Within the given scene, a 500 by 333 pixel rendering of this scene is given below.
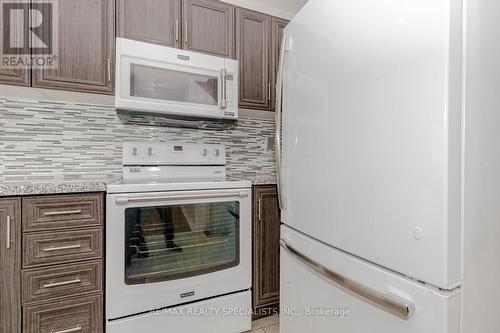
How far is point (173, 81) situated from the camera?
1.64m

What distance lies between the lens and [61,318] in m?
1.22

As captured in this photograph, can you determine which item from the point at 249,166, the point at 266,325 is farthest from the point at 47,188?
the point at 266,325

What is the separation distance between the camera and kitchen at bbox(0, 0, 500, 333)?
689 mm

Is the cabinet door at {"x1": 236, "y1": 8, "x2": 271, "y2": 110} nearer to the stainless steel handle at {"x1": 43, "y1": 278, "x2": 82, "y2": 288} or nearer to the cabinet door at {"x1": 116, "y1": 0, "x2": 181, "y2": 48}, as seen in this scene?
the cabinet door at {"x1": 116, "y1": 0, "x2": 181, "y2": 48}

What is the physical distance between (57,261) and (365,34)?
1.57 metres

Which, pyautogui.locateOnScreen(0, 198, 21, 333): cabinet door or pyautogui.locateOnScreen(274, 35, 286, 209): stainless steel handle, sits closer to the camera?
pyautogui.locateOnScreen(0, 198, 21, 333): cabinet door

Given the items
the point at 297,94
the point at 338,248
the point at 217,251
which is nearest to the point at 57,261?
the point at 217,251

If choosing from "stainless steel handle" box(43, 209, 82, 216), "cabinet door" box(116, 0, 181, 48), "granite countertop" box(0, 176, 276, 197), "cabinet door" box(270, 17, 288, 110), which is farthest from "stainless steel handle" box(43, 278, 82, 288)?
"cabinet door" box(270, 17, 288, 110)

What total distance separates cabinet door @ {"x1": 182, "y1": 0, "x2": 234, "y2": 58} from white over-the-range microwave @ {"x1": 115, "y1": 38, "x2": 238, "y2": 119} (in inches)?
5.2

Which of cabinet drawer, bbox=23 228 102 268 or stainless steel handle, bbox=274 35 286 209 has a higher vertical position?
stainless steel handle, bbox=274 35 286 209

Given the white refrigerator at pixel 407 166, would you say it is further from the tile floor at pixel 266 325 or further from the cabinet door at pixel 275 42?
the cabinet door at pixel 275 42

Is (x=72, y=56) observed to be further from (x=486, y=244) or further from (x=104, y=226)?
(x=486, y=244)

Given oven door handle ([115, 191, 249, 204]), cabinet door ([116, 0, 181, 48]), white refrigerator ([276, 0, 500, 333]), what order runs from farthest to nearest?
cabinet door ([116, 0, 181, 48])
oven door handle ([115, 191, 249, 204])
white refrigerator ([276, 0, 500, 333])

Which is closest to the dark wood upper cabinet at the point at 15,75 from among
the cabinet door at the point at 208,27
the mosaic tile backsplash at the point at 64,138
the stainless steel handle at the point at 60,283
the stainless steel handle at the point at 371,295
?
the mosaic tile backsplash at the point at 64,138
